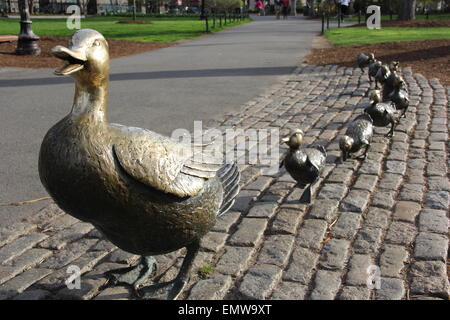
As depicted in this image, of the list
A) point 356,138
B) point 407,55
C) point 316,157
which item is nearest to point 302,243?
point 316,157

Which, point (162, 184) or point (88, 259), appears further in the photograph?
point (88, 259)

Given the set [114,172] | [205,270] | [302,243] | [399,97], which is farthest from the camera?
[399,97]

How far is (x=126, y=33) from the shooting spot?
81.1ft

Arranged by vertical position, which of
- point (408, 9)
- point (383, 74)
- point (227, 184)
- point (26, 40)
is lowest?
point (227, 184)

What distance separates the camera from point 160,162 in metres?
2.61

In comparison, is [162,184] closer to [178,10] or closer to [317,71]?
[317,71]

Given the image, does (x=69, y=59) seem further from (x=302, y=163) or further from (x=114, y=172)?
(x=302, y=163)

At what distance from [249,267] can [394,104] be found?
4259 millimetres

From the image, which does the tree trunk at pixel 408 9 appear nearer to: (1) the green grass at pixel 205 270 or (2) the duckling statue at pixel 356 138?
(2) the duckling statue at pixel 356 138

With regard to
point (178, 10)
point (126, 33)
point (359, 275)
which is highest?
point (178, 10)

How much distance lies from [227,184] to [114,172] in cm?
94

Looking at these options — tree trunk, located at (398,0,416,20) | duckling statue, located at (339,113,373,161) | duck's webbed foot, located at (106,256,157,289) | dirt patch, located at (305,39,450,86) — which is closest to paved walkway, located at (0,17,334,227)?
dirt patch, located at (305,39,450,86)

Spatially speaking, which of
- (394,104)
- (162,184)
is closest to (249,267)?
(162,184)

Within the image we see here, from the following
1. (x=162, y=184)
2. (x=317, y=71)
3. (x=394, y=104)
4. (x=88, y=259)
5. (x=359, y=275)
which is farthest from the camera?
(x=317, y=71)
